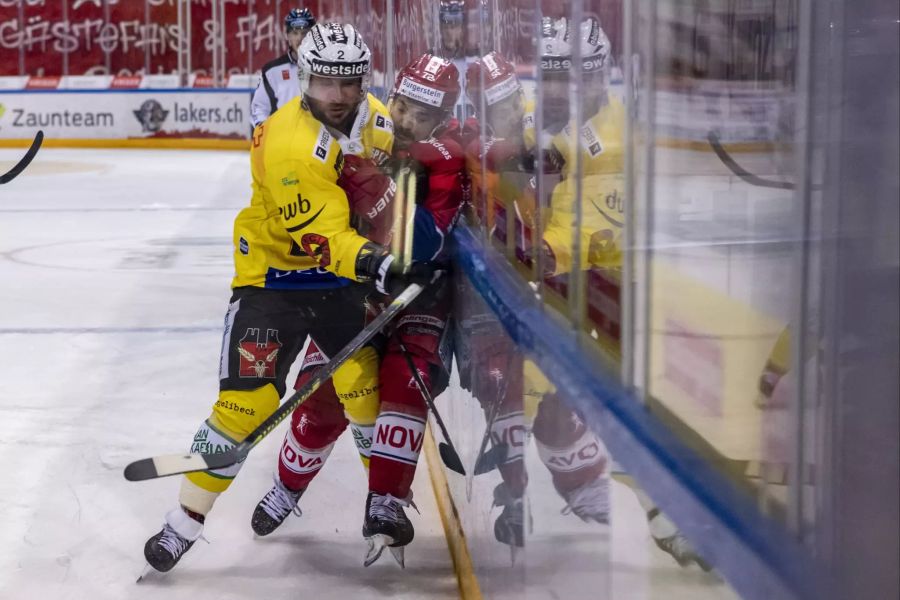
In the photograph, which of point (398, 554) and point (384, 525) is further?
point (398, 554)

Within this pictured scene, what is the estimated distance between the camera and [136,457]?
120 inches

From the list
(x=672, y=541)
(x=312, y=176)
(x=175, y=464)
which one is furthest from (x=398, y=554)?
(x=672, y=541)

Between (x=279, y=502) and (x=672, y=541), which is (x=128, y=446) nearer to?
(x=279, y=502)

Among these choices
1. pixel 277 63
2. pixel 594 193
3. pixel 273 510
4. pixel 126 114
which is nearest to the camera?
pixel 594 193

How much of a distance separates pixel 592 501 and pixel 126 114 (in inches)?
457

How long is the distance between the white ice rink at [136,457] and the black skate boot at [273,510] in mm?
34

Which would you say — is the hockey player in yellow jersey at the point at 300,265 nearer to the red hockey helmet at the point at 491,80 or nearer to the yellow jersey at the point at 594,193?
the red hockey helmet at the point at 491,80

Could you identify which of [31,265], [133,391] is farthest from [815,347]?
[31,265]

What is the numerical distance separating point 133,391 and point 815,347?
3.20 meters

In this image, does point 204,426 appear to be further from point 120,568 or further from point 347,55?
point 347,55

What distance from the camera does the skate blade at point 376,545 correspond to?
2.28m

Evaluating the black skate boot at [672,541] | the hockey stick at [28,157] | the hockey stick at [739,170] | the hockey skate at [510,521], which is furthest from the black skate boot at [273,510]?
the hockey stick at [739,170]

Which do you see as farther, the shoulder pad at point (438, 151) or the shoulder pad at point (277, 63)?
the shoulder pad at point (277, 63)

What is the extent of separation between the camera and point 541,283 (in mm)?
1539
